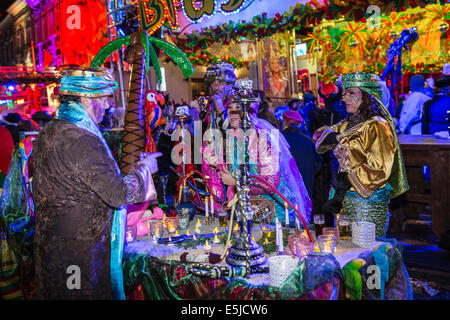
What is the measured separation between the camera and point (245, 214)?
5.86 feet

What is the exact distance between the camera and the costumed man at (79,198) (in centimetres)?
188

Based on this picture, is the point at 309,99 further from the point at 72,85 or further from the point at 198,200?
the point at 72,85

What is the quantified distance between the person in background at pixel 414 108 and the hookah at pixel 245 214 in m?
6.47

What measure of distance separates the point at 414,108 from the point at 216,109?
17.4 ft

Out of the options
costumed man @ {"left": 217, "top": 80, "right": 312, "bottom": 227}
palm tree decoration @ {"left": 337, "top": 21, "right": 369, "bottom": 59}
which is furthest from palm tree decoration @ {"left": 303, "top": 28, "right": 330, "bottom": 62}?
costumed man @ {"left": 217, "top": 80, "right": 312, "bottom": 227}

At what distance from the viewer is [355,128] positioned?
274cm

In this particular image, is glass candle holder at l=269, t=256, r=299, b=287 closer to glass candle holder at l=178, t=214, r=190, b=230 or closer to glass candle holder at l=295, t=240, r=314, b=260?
glass candle holder at l=295, t=240, r=314, b=260

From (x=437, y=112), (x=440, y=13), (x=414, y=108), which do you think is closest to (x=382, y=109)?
(x=437, y=112)

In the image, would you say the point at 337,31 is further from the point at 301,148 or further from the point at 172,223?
the point at 172,223

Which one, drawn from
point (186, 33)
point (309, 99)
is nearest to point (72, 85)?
point (186, 33)

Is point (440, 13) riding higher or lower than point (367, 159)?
higher

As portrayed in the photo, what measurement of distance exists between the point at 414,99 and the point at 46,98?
1285 cm

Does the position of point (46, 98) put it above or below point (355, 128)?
above

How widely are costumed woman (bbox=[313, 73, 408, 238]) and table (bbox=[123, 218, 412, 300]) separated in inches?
21.5
